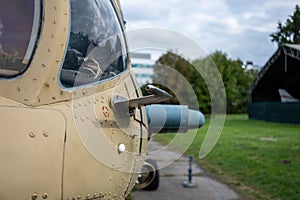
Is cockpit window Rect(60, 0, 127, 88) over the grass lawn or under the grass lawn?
over

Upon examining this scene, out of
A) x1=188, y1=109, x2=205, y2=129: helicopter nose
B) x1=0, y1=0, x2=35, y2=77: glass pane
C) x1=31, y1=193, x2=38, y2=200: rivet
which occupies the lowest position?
x1=31, y1=193, x2=38, y2=200: rivet

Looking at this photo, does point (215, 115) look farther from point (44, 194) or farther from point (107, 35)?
point (44, 194)

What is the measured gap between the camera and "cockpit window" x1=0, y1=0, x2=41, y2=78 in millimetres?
2070

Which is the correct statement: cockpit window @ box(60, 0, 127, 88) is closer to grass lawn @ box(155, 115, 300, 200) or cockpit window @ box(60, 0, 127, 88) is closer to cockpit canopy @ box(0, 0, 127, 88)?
cockpit canopy @ box(0, 0, 127, 88)

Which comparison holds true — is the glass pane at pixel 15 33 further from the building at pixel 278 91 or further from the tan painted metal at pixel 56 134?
the building at pixel 278 91

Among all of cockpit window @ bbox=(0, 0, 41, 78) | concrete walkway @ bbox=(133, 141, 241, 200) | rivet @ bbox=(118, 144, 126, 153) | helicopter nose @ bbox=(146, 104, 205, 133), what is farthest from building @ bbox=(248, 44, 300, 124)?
cockpit window @ bbox=(0, 0, 41, 78)

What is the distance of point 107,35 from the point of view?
2.87m

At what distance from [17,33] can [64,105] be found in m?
0.51

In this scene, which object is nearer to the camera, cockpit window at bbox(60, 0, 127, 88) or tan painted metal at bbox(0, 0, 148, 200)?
tan painted metal at bbox(0, 0, 148, 200)

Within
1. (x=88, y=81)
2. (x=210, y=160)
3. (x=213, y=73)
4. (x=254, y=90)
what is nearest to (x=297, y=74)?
(x=254, y=90)

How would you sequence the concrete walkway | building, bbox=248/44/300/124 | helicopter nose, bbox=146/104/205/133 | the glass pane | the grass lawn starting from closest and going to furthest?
the glass pane < helicopter nose, bbox=146/104/205/133 < the concrete walkway < the grass lawn < building, bbox=248/44/300/124

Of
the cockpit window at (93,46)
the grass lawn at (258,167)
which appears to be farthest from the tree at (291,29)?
the cockpit window at (93,46)

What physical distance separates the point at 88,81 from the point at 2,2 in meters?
0.70

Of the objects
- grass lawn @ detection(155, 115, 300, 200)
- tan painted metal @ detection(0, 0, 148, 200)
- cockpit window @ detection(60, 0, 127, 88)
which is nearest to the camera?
tan painted metal @ detection(0, 0, 148, 200)
